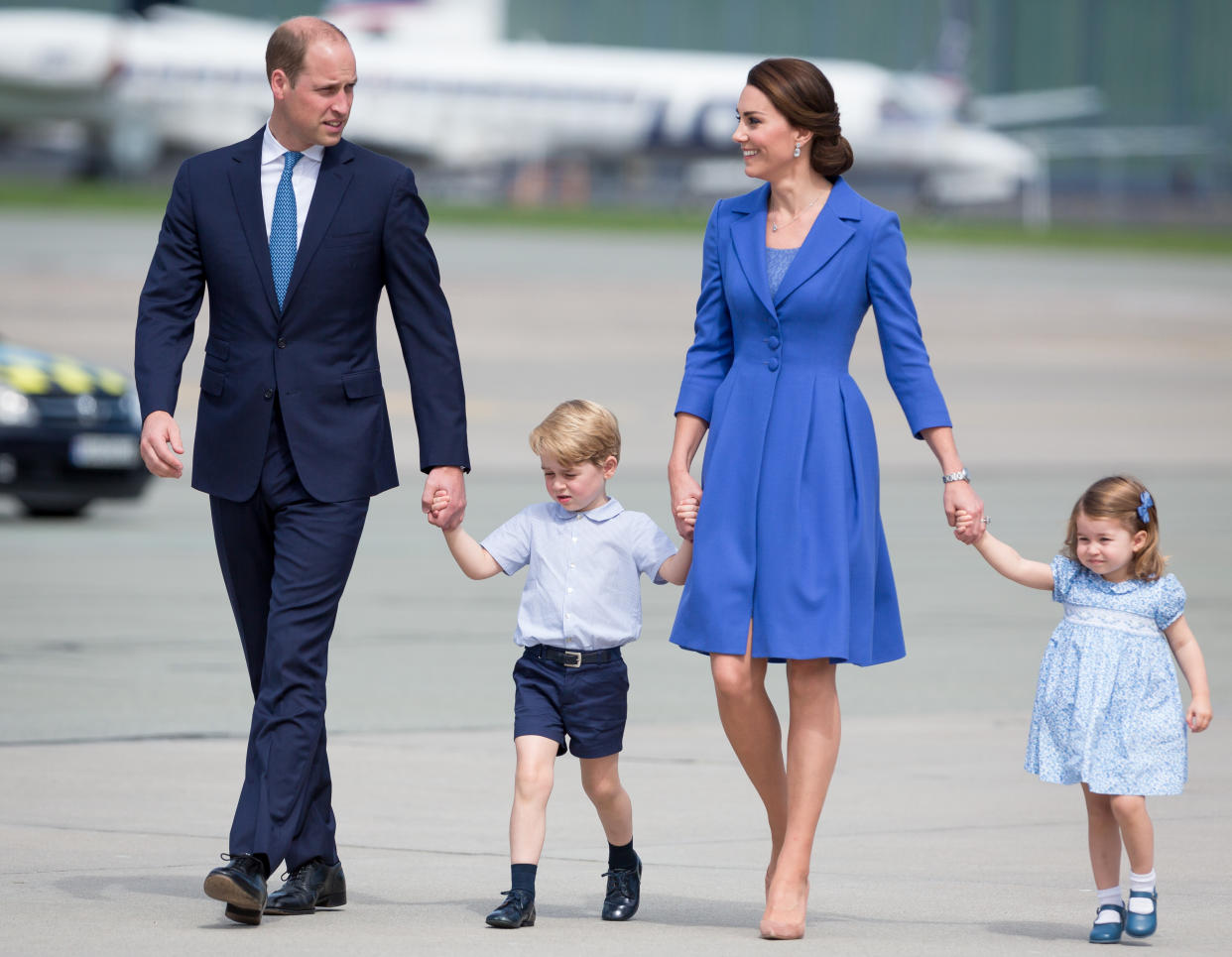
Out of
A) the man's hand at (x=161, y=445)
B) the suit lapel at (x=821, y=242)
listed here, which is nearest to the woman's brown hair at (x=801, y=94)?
the suit lapel at (x=821, y=242)

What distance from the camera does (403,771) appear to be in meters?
6.87

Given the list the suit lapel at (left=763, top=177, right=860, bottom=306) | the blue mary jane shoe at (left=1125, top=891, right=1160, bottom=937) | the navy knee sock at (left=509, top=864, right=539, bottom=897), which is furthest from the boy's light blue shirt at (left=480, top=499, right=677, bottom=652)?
the blue mary jane shoe at (left=1125, top=891, right=1160, bottom=937)

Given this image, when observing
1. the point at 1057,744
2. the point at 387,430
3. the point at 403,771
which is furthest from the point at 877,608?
the point at 403,771

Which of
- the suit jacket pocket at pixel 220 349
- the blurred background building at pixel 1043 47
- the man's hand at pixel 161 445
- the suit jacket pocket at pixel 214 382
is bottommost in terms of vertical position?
the man's hand at pixel 161 445

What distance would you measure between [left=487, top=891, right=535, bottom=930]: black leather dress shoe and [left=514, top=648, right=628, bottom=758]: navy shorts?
1.14 ft

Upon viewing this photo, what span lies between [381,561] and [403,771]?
5706 millimetres

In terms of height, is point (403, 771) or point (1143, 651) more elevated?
point (1143, 651)

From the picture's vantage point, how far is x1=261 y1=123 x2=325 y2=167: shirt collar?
5090 millimetres

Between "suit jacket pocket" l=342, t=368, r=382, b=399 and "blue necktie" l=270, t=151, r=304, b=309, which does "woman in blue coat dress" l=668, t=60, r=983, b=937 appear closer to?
"suit jacket pocket" l=342, t=368, r=382, b=399

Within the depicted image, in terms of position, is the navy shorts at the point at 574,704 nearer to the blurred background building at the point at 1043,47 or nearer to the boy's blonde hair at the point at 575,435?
the boy's blonde hair at the point at 575,435

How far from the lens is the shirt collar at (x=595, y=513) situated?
5051 millimetres

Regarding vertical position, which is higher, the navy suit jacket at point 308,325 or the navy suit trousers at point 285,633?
Result: the navy suit jacket at point 308,325

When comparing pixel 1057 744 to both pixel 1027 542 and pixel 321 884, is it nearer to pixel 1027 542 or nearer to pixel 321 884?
pixel 321 884

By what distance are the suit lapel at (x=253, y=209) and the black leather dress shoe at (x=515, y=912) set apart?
1473 millimetres
